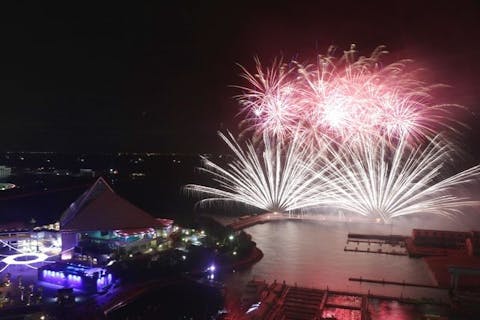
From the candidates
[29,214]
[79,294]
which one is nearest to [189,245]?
[79,294]

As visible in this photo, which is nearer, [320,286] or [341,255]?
[320,286]

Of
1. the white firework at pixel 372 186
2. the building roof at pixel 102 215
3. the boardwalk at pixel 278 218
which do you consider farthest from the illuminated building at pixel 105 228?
the white firework at pixel 372 186

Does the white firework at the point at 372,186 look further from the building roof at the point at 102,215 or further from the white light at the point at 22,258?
the white light at the point at 22,258

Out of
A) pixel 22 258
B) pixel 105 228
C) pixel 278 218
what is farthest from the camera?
pixel 278 218

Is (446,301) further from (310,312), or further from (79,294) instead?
(79,294)

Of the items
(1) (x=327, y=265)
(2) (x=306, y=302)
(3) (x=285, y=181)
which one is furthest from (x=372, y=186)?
(2) (x=306, y=302)

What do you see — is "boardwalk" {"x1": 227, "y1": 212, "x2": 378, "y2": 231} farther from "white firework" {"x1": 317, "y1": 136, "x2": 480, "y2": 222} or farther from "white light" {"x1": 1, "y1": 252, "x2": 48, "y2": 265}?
"white light" {"x1": 1, "y1": 252, "x2": 48, "y2": 265}

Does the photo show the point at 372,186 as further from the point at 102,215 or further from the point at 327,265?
the point at 102,215
